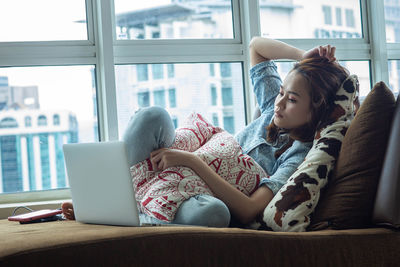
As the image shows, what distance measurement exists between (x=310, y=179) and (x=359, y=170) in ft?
0.46

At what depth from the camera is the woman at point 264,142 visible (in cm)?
146

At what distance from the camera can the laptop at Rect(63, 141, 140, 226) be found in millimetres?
1301

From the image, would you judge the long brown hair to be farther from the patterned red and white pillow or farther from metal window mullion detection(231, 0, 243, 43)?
metal window mullion detection(231, 0, 243, 43)

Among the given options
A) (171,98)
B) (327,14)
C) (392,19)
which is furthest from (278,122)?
(392,19)

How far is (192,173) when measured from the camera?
1552 mm

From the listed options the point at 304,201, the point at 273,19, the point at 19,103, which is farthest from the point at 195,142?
the point at 273,19

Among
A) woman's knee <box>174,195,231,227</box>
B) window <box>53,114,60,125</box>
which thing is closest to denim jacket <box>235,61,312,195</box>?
woman's knee <box>174,195,231,227</box>

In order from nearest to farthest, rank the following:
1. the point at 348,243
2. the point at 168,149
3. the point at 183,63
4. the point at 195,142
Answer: the point at 348,243
the point at 168,149
the point at 195,142
the point at 183,63

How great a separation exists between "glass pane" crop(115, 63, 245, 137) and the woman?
2.82 feet

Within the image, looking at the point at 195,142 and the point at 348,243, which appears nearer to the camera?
the point at 348,243

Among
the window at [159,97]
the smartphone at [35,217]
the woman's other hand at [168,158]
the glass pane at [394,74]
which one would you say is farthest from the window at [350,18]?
the smartphone at [35,217]

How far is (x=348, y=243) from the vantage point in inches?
51.6

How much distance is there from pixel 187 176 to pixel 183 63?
4.30 ft

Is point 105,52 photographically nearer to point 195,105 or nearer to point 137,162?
point 195,105
